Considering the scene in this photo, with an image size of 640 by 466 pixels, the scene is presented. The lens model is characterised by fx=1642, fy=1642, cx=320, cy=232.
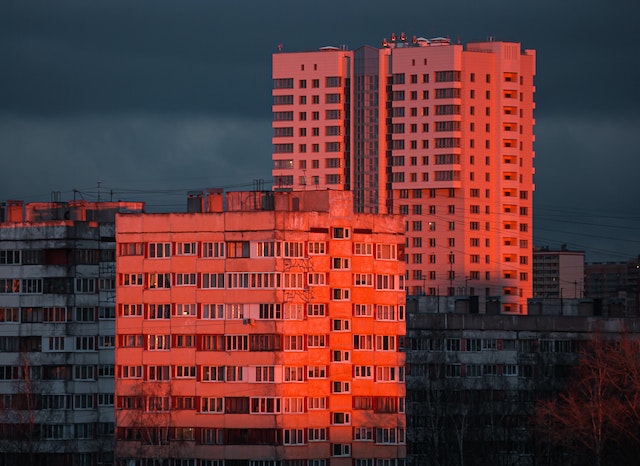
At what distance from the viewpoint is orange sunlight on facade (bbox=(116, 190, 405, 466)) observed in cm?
10638

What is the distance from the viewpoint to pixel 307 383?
10775cm

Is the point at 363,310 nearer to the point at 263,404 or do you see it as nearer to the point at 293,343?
the point at 293,343

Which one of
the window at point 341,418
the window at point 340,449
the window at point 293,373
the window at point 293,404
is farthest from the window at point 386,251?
the window at point 340,449

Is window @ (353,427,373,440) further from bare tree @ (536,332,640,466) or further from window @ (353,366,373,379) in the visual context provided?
bare tree @ (536,332,640,466)

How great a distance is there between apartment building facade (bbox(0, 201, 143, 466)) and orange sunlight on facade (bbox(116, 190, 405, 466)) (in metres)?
10.3

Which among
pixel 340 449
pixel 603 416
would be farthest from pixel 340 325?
pixel 603 416

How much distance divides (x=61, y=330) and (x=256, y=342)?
64.2 ft

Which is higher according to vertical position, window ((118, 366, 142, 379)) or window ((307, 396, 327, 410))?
window ((118, 366, 142, 379))

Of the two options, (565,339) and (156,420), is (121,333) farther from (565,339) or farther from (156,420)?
(565,339)

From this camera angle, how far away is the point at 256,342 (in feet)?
351

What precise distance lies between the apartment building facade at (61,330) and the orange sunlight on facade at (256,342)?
10303 millimetres

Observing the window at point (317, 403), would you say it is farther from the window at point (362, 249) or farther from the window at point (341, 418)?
the window at point (362, 249)

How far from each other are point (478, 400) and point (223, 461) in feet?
97.8

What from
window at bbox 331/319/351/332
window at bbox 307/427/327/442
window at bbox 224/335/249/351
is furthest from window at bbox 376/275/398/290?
window at bbox 307/427/327/442
